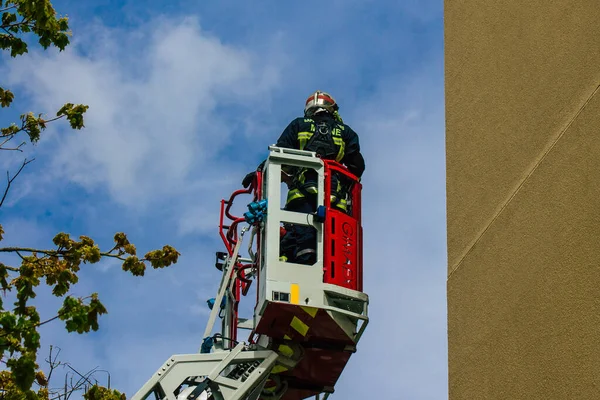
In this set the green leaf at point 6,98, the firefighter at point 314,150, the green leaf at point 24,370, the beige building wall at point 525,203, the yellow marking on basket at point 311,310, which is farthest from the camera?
the firefighter at point 314,150

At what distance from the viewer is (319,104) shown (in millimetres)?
11578

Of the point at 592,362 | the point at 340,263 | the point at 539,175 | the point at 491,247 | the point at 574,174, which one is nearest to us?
the point at 592,362

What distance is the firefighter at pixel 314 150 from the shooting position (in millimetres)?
10453

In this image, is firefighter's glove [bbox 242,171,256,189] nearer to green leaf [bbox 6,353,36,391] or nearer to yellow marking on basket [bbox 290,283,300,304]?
yellow marking on basket [bbox 290,283,300,304]

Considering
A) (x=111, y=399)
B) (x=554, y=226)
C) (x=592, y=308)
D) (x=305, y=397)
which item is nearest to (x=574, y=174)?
(x=554, y=226)

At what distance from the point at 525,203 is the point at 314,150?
5305mm

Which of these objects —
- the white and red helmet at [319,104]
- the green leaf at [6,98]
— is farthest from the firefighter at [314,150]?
the green leaf at [6,98]

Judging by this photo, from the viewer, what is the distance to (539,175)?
5773 millimetres

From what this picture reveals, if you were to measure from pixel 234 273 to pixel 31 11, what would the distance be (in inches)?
180

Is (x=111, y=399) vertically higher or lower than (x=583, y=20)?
lower

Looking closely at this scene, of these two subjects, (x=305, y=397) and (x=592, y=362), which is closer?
(x=592, y=362)

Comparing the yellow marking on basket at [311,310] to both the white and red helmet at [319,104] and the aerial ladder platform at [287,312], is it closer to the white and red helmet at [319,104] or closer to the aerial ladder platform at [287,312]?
the aerial ladder platform at [287,312]

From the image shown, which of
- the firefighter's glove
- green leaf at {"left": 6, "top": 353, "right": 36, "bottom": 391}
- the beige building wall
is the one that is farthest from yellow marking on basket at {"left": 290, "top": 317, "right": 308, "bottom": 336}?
green leaf at {"left": 6, "top": 353, "right": 36, "bottom": 391}

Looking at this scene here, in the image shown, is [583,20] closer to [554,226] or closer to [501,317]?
[554,226]
